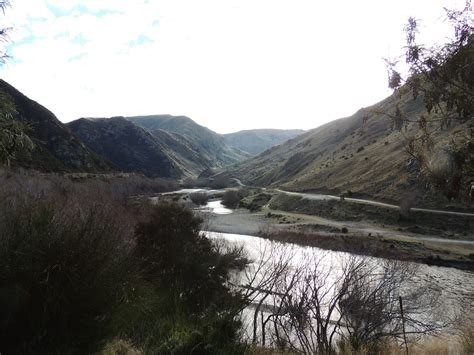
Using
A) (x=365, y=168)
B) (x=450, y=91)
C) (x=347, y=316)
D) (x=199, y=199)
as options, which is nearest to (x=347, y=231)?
(x=347, y=316)

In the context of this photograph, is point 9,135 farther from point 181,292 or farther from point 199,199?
point 199,199

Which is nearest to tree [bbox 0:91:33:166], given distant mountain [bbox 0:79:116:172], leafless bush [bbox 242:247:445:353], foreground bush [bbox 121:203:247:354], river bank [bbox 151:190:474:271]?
foreground bush [bbox 121:203:247:354]

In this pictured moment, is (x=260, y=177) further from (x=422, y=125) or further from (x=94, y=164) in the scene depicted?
(x=422, y=125)

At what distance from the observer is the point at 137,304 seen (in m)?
10.8

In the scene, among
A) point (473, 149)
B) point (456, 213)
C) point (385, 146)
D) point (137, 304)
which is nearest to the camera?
point (473, 149)

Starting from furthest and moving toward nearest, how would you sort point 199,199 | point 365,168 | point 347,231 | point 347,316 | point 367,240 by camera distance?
point 199,199 → point 365,168 → point 347,231 → point 367,240 → point 347,316

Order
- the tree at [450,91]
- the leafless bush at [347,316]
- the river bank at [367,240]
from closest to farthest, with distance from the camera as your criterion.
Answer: the tree at [450,91] < the leafless bush at [347,316] < the river bank at [367,240]

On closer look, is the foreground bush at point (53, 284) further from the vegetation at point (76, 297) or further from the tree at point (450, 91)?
the tree at point (450, 91)

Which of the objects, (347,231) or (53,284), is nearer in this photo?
(53,284)

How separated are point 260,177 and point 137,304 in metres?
163

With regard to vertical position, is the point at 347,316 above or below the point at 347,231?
above

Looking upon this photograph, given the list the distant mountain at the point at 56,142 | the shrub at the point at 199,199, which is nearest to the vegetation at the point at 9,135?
the shrub at the point at 199,199

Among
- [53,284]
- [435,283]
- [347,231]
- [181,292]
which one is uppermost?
[53,284]

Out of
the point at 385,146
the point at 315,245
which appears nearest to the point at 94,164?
the point at 385,146
